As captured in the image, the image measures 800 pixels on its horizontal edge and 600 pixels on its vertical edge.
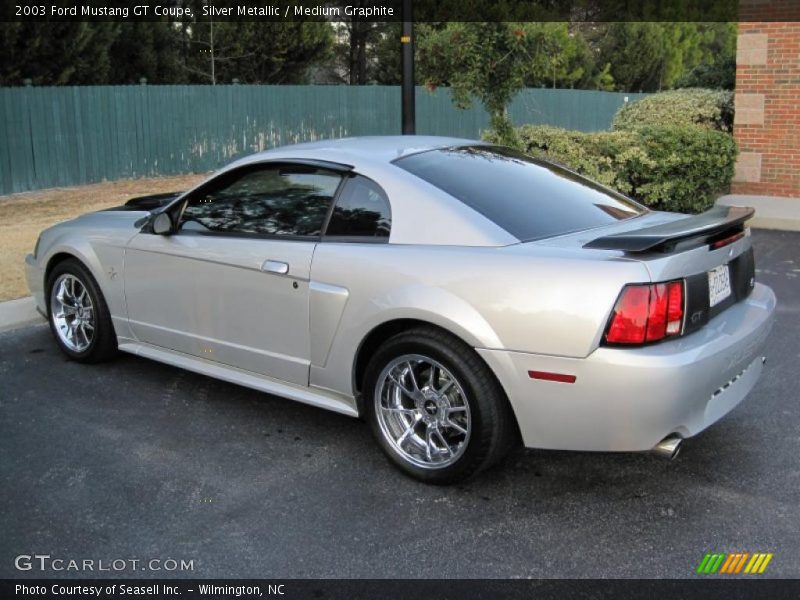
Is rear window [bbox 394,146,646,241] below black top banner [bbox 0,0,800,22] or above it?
below

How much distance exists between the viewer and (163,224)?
5109mm

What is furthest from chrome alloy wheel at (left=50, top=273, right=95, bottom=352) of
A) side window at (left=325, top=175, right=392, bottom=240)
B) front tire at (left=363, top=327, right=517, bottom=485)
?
front tire at (left=363, top=327, right=517, bottom=485)

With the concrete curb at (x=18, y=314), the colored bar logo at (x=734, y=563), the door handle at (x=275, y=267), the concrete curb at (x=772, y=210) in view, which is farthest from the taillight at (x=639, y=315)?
the concrete curb at (x=772, y=210)

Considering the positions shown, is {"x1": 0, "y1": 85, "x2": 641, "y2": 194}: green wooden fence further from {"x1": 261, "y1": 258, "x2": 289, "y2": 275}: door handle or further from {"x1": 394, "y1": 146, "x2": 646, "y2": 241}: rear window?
{"x1": 394, "y1": 146, "x2": 646, "y2": 241}: rear window

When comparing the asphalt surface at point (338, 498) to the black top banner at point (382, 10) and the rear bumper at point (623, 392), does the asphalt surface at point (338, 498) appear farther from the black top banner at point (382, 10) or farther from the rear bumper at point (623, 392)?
the black top banner at point (382, 10)

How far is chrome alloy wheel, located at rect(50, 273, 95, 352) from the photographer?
580 cm

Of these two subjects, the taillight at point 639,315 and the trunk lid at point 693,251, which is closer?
the taillight at point 639,315

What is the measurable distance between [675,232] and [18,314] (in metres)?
5.39

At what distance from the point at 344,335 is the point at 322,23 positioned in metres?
23.3

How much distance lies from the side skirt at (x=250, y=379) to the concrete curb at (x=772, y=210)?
8.78 metres

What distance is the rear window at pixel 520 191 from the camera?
4.20 meters

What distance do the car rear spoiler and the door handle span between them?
5.03ft

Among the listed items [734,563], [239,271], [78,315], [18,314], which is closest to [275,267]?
[239,271]
